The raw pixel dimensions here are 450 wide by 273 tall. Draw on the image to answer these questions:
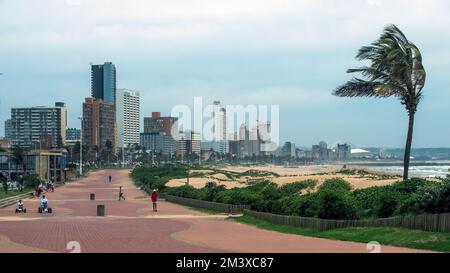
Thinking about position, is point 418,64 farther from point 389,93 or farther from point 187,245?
point 187,245

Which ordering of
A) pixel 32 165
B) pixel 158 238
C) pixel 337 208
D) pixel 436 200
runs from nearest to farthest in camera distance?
pixel 436 200, pixel 158 238, pixel 337 208, pixel 32 165

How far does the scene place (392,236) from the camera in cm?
1700

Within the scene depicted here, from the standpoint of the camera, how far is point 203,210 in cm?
3591

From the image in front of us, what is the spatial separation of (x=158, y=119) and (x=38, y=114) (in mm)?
32379

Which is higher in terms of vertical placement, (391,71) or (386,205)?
(391,71)

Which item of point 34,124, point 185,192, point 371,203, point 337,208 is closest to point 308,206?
point 371,203

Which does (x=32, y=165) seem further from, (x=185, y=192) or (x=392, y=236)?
(x=392, y=236)

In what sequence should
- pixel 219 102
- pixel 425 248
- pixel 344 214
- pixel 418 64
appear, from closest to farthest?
pixel 425 248, pixel 344 214, pixel 418 64, pixel 219 102

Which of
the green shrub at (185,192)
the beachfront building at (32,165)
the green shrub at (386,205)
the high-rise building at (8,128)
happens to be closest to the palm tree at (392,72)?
the green shrub at (386,205)

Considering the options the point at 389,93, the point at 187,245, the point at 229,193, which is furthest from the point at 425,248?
the point at 229,193

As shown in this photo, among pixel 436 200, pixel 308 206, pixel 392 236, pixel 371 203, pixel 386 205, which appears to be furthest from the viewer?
pixel 308 206

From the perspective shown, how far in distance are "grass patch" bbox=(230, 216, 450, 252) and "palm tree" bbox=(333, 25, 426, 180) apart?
5.54m

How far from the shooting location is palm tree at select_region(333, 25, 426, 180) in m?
23.5

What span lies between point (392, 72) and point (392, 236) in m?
8.10
